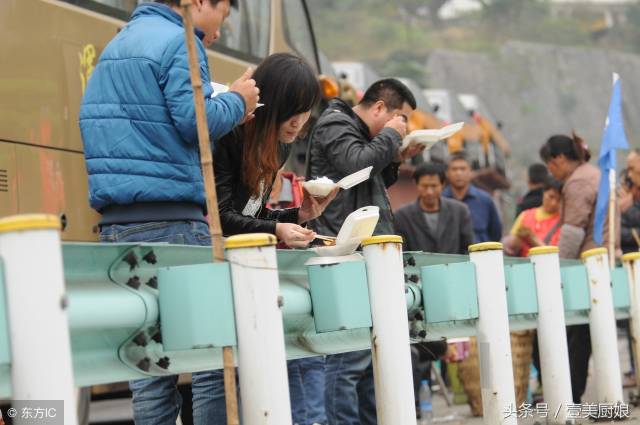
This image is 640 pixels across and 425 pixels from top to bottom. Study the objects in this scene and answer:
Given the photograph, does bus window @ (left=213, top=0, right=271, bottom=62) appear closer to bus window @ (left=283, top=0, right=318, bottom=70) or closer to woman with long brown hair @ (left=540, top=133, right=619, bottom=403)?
bus window @ (left=283, top=0, right=318, bottom=70)

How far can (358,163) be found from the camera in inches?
268

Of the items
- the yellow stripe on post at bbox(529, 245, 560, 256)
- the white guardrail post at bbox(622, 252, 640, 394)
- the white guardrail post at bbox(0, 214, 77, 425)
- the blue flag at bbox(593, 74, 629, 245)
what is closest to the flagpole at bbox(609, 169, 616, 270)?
the blue flag at bbox(593, 74, 629, 245)

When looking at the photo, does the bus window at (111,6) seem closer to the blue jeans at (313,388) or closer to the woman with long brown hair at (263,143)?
the woman with long brown hair at (263,143)

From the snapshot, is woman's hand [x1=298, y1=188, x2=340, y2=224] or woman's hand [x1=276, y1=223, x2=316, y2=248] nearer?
woman's hand [x1=276, y1=223, x2=316, y2=248]

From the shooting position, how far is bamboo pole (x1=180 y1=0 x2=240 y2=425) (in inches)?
168

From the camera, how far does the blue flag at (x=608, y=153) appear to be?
9.84 meters

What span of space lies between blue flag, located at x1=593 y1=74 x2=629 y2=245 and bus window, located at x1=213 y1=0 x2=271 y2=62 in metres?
2.55

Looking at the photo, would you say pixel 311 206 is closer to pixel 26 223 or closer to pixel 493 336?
pixel 493 336

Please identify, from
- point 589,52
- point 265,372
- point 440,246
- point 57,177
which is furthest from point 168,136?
point 589,52

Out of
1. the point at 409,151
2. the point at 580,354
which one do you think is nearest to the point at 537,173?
the point at 580,354

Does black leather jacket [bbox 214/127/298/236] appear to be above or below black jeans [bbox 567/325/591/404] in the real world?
above

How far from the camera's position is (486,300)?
6.81 m

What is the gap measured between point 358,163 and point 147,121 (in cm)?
184

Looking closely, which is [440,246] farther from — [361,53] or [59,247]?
[361,53]
